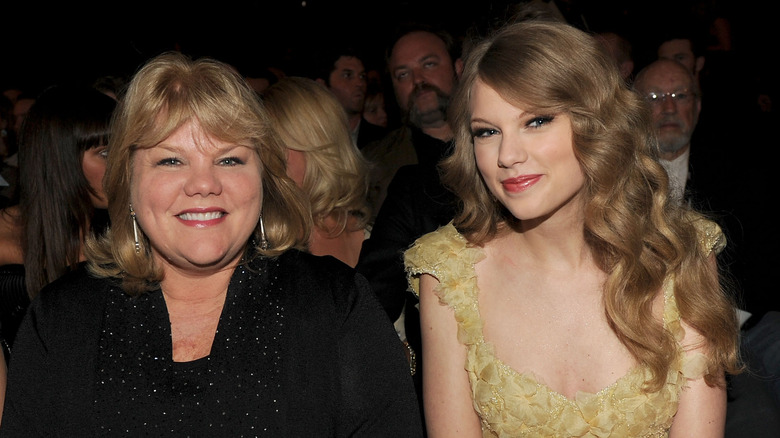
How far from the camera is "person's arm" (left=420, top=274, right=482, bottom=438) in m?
2.52

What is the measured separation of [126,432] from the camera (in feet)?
7.10

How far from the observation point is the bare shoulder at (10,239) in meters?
3.42

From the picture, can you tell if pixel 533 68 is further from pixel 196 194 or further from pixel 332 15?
pixel 332 15

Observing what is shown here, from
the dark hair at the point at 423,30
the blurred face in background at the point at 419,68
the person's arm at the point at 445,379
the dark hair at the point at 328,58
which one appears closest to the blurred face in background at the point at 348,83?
the dark hair at the point at 328,58

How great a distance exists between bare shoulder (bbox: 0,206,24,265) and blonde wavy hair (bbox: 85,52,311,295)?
3.88 feet

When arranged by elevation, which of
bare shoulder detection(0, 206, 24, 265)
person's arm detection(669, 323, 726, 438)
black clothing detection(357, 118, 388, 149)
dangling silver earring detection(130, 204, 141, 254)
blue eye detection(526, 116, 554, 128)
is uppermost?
blue eye detection(526, 116, 554, 128)

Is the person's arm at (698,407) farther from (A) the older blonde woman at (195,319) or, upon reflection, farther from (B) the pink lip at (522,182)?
(A) the older blonde woman at (195,319)

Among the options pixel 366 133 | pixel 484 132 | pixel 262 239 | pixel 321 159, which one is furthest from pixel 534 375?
pixel 366 133

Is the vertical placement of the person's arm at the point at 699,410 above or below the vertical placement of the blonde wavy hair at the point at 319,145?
below

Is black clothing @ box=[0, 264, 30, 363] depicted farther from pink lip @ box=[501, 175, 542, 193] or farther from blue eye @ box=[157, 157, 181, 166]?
pink lip @ box=[501, 175, 542, 193]

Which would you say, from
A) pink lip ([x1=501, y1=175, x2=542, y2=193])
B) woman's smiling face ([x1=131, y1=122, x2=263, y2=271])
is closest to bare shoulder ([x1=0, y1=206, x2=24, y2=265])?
woman's smiling face ([x1=131, y1=122, x2=263, y2=271])

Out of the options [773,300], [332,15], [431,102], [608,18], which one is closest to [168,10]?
[332,15]

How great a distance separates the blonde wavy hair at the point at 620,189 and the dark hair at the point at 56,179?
5.86 feet

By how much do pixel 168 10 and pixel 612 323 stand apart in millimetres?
8150
